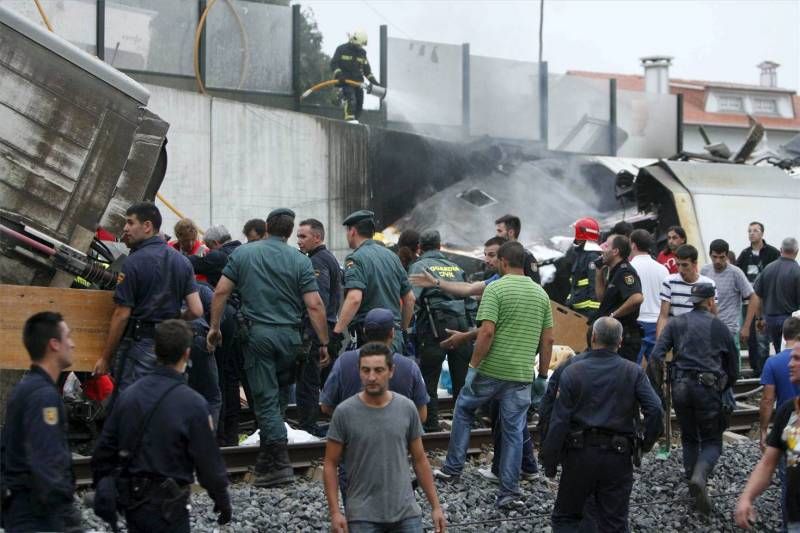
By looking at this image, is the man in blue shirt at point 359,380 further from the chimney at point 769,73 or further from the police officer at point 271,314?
the chimney at point 769,73

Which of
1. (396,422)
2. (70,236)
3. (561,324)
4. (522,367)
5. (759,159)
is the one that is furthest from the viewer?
(759,159)

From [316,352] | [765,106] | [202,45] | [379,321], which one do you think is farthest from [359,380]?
[765,106]

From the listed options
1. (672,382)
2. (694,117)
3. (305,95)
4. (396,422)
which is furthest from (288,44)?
(694,117)

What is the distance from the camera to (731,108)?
2399 inches

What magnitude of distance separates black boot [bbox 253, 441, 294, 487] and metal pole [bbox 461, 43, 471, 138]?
13208 millimetres

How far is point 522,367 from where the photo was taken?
872 centimetres

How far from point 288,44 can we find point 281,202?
2985 mm

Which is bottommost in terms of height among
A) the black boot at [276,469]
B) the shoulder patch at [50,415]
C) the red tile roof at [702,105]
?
the black boot at [276,469]

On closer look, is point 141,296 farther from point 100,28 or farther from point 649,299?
point 100,28

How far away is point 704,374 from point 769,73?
6056cm

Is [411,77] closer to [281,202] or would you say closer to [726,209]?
[281,202]

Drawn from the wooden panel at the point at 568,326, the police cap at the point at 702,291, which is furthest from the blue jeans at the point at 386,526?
the wooden panel at the point at 568,326

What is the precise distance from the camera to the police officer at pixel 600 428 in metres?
7.12

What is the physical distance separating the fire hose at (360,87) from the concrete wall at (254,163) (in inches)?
31.8
